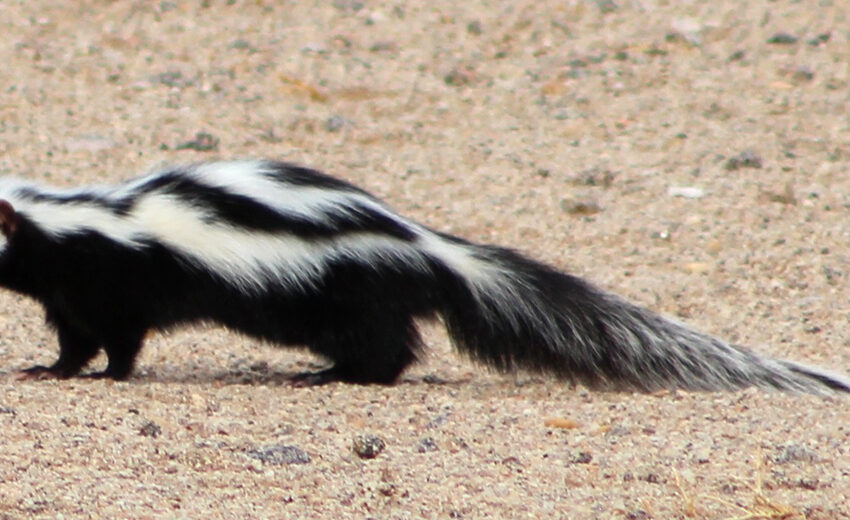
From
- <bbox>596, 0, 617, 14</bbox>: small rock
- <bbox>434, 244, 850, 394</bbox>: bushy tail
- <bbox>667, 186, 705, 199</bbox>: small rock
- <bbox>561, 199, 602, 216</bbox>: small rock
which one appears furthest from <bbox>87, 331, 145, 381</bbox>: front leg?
<bbox>596, 0, 617, 14</bbox>: small rock

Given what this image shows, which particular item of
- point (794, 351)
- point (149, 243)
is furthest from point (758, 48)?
point (149, 243)

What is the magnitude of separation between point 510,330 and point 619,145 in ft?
13.1

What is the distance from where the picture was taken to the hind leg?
6.33 metres

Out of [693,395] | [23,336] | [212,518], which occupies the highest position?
[212,518]

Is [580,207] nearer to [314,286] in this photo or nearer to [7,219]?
[314,286]

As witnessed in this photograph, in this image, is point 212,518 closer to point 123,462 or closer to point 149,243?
point 123,462

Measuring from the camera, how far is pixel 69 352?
6.51 metres

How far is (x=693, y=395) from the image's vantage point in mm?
6023

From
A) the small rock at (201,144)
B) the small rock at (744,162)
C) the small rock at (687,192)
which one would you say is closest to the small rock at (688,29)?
the small rock at (744,162)

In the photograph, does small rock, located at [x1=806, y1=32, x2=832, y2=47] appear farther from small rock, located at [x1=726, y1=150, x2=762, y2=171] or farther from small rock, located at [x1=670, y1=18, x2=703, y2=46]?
small rock, located at [x1=726, y1=150, x2=762, y2=171]

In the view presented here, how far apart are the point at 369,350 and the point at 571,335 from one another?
2.68ft

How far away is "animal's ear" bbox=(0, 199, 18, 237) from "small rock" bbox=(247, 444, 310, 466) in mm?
1984

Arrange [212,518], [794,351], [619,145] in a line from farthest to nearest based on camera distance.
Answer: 1. [619,145]
2. [794,351]
3. [212,518]

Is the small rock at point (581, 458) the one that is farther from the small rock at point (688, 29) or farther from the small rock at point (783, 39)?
the small rock at point (783, 39)
